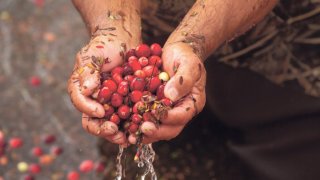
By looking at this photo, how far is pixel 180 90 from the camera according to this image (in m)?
1.78

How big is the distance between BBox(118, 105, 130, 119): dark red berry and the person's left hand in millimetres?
76

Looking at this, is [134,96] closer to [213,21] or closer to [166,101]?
[166,101]

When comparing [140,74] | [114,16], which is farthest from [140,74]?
[114,16]

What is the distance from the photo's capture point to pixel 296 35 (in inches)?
99.9

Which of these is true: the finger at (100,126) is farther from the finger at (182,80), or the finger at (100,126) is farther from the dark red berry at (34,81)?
the dark red berry at (34,81)

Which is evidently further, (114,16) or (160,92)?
(114,16)

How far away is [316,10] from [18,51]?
2189mm

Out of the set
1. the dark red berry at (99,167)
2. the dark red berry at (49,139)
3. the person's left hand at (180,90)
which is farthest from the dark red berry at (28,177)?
the person's left hand at (180,90)

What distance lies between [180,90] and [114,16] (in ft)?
1.97

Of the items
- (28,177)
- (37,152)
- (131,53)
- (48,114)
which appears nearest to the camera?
(131,53)

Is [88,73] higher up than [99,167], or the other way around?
[88,73]

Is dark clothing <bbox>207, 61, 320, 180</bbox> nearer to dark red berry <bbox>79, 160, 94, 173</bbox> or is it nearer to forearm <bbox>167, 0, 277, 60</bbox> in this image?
forearm <bbox>167, 0, 277, 60</bbox>

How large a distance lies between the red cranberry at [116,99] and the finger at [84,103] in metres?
0.05

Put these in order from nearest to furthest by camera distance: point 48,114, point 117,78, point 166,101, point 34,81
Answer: point 166,101, point 117,78, point 48,114, point 34,81
